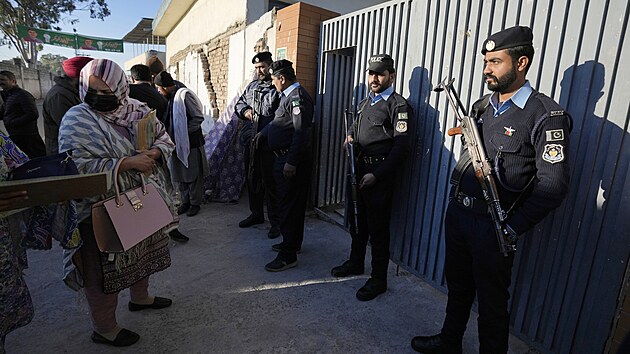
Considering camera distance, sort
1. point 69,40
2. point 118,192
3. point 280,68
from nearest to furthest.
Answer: point 118,192 → point 280,68 → point 69,40

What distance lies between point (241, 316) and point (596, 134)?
2.49 m

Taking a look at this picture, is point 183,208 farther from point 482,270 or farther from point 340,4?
point 340,4

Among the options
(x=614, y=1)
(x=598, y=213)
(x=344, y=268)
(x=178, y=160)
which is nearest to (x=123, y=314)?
(x=344, y=268)

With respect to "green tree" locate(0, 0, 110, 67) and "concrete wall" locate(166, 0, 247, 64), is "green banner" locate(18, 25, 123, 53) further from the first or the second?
"concrete wall" locate(166, 0, 247, 64)

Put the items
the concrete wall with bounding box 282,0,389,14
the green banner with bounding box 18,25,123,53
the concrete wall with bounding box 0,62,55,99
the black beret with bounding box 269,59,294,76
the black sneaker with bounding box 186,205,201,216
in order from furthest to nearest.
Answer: the concrete wall with bounding box 0,62,55,99 < the green banner with bounding box 18,25,123,53 < the concrete wall with bounding box 282,0,389,14 < the black sneaker with bounding box 186,205,201,216 < the black beret with bounding box 269,59,294,76

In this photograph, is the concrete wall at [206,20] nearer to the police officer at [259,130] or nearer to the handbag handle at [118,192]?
the police officer at [259,130]

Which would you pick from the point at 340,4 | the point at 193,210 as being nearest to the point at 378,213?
the point at 193,210

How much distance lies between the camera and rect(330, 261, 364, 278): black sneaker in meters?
3.04

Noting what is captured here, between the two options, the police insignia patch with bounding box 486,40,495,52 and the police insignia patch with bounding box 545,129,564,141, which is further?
the police insignia patch with bounding box 486,40,495,52

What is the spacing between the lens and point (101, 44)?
24203 millimetres

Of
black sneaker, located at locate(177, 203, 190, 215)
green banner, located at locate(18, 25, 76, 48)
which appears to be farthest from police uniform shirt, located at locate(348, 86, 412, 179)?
green banner, located at locate(18, 25, 76, 48)

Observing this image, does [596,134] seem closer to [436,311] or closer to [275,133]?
[436,311]

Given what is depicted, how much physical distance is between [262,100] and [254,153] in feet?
1.94

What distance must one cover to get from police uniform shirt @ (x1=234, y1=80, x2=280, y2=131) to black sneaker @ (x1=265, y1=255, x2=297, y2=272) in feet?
4.84
